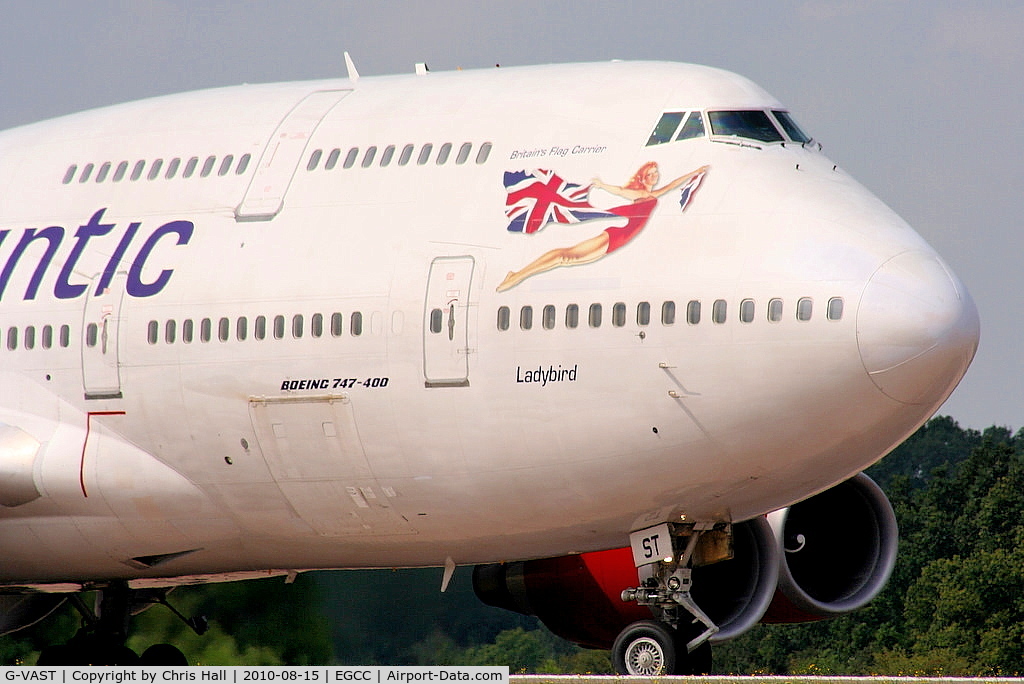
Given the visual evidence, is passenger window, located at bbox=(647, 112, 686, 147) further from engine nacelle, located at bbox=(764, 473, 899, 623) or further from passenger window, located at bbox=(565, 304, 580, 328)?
engine nacelle, located at bbox=(764, 473, 899, 623)

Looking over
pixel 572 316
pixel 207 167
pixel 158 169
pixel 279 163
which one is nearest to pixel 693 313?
pixel 572 316

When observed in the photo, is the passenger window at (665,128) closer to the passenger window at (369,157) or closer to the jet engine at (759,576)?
the passenger window at (369,157)

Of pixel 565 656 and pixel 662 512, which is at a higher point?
pixel 565 656

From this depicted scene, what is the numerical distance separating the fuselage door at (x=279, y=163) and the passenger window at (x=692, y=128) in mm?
3561

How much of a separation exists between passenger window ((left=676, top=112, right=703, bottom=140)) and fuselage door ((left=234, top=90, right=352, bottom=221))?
140 inches

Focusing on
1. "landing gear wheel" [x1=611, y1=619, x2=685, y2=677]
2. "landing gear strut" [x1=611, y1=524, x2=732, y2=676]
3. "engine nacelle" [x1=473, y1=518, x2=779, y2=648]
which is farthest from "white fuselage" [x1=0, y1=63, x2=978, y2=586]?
"engine nacelle" [x1=473, y1=518, x2=779, y2=648]

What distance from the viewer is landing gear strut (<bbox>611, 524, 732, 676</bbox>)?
53.5 ft

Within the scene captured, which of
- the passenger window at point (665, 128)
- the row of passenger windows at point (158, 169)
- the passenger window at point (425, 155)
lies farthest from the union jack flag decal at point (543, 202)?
the row of passenger windows at point (158, 169)

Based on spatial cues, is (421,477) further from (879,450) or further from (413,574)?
(413,574)

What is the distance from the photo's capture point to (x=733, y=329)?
15531 mm

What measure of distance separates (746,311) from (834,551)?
5004mm

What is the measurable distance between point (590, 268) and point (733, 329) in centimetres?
133

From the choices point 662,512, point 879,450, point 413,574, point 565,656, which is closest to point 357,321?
point 662,512

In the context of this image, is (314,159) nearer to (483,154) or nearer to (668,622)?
(483,154)
